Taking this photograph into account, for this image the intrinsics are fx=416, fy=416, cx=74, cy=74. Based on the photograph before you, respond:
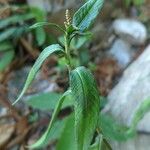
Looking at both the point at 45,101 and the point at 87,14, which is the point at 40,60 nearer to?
the point at 87,14

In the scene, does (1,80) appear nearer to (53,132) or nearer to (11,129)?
(11,129)

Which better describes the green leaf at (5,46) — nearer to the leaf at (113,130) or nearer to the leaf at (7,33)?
the leaf at (7,33)

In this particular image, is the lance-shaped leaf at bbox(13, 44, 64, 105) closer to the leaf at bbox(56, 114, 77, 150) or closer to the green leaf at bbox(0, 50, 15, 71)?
the leaf at bbox(56, 114, 77, 150)

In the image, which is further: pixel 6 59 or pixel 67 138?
pixel 6 59

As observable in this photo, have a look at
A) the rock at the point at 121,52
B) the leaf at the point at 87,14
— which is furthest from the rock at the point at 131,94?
the leaf at the point at 87,14

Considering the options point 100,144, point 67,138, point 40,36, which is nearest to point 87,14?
point 100,144

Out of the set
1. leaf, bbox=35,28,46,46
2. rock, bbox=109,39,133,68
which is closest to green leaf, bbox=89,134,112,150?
leaf, bbox=35,28,46,46

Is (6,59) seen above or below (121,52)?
above
